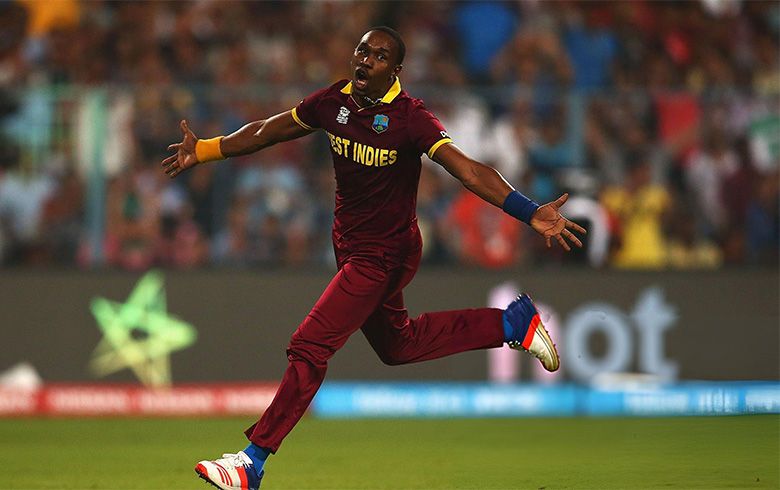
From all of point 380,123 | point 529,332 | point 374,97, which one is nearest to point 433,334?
point 529,332

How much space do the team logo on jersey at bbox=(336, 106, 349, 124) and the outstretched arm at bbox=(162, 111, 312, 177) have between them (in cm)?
25

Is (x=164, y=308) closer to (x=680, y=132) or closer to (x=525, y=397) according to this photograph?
(x=525, y=397)

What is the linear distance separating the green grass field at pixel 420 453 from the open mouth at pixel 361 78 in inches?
85.8

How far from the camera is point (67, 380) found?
11.8 metres

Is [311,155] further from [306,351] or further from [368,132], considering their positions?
[306,351]

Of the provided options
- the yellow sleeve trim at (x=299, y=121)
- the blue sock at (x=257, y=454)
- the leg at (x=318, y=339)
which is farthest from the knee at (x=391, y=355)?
the yellow sleeve trim at (x=299, y=121)

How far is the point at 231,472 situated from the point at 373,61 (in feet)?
6.72

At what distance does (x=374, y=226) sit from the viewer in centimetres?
663

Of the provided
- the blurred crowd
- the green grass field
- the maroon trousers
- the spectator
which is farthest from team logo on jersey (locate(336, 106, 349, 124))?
the spectator

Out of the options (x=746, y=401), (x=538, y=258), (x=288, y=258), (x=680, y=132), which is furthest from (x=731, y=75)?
(x=288, y=258)

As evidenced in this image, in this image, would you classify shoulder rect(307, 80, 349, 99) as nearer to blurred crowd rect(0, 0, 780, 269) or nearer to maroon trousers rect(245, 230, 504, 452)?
maroon trousers rect(245, 230, 504, 452)

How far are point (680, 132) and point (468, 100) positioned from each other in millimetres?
1991

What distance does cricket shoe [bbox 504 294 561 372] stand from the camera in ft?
22.6

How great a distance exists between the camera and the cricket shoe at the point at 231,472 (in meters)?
5.92
